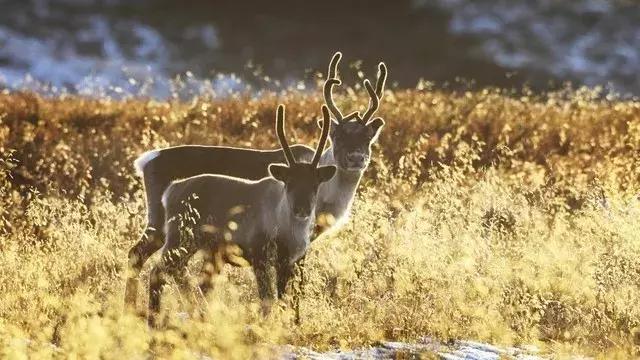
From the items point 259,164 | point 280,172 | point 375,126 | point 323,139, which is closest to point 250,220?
point 280,172

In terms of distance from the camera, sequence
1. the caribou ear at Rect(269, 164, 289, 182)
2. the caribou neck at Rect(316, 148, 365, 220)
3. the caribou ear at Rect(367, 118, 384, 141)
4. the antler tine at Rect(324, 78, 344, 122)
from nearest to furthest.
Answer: the caribou ear at Rect(269, 164, 289, 182), the caribou neck at Rect(316, 148, 365, 220), the caribou ear at Rect(367, 118, 384, 141), the antler tine at Rect(324, 78, 344, 122)

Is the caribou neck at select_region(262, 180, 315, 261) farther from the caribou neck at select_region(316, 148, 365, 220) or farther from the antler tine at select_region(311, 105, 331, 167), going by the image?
the caribou neck at select_region(316, 148, 365, 220)

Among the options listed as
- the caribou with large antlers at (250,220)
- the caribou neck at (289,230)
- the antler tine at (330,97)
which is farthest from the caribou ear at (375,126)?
the caribou neck at (289,230)

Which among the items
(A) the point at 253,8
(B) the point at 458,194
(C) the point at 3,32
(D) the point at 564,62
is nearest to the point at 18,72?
(C) the point at 3,32

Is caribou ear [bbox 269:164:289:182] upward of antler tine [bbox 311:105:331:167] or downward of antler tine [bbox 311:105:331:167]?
downward

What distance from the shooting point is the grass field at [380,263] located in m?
7.31

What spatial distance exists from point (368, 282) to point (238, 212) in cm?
141

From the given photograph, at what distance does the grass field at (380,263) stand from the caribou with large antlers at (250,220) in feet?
0.85

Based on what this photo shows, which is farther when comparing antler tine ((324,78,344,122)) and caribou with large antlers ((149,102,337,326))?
antler tine ((324,78,344,122))

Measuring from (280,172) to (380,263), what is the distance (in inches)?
79.8

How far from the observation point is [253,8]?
346 ft

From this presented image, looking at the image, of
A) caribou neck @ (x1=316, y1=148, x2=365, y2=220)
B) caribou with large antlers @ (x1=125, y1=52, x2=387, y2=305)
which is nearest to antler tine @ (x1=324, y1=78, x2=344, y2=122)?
caribou with large antlers @ (x1=125, y1=52, x2=387, y2=305)

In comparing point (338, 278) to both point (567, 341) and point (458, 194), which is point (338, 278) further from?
point (458, 194)

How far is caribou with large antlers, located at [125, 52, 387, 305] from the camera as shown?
29.4 feet
